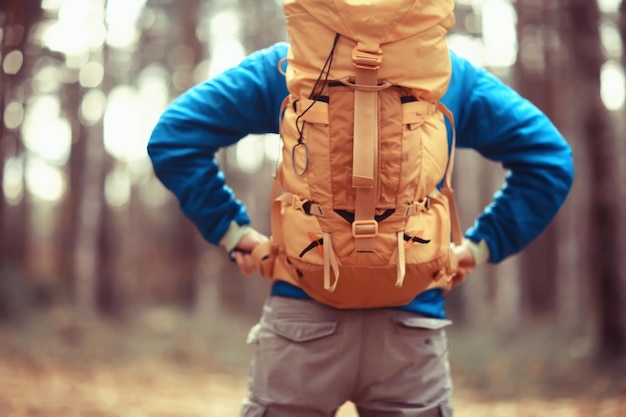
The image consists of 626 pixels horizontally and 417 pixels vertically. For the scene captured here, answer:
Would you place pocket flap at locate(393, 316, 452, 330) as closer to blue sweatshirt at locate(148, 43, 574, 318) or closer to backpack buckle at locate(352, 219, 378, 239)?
blue sweatshirt at locate(148, 43, 574, 318)

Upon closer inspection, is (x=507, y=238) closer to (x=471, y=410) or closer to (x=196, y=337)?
(x=471, y=410)

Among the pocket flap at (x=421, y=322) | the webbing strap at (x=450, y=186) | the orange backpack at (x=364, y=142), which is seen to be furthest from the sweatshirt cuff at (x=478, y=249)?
the orange backpack at (x=364, y=142)

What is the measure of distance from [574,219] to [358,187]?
14068 millimetres

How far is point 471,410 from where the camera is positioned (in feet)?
28.1

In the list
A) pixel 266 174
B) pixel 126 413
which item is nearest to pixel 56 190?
pixel 266 174

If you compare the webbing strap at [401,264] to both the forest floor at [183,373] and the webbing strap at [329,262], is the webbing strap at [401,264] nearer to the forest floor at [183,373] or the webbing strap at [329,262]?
the webbing strap at [329,262]

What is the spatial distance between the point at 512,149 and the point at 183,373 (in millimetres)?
10381

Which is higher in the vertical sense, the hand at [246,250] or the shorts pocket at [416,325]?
the hand at [246,250]

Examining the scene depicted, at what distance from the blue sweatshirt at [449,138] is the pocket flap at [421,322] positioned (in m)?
0.04

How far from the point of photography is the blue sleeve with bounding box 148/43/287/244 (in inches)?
97.7

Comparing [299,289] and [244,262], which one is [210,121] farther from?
[299,289]

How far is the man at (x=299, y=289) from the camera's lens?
2.33 meters

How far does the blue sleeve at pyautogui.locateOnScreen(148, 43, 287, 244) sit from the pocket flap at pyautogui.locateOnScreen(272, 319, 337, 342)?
0.60m

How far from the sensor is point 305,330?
2.34 metres
